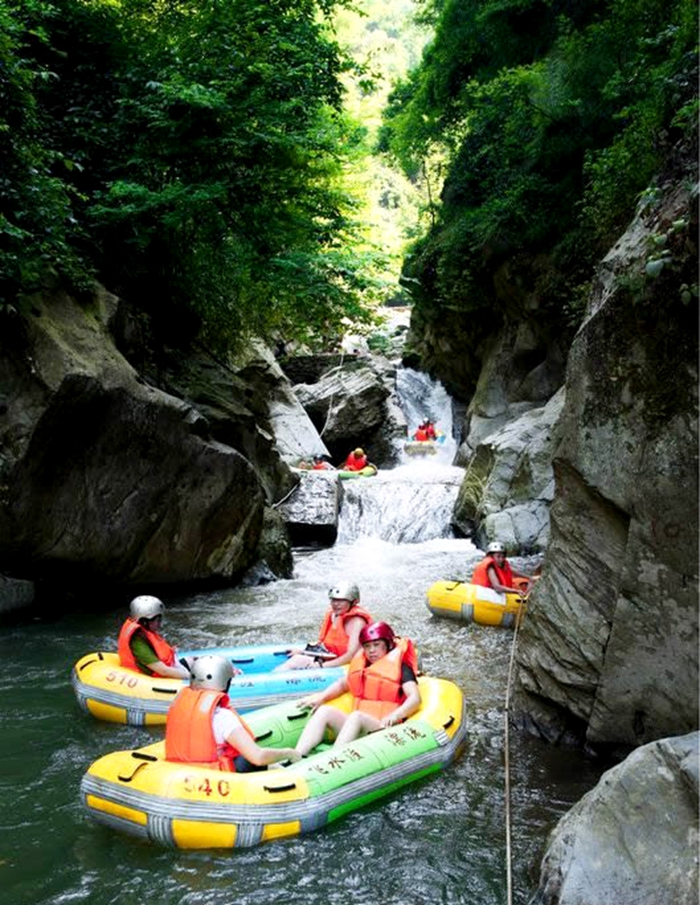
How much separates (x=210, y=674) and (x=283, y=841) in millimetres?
1067

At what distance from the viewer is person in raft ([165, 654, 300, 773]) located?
4793 mm

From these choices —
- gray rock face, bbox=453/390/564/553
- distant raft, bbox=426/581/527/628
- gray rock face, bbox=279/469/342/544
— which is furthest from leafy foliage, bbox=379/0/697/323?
distant raft, bbox=426/581/527/628

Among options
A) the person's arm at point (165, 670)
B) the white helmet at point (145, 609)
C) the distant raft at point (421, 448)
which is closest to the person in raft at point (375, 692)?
the person's arm at point (165, 670)

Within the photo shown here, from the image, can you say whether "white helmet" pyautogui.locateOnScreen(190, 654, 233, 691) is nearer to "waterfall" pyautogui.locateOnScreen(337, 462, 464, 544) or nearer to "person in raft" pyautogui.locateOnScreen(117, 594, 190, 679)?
"person in raft" pyautogui.locateOnScreen(117, 594, 190, 679)

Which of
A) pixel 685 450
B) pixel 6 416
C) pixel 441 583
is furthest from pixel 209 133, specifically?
pixel 685 450

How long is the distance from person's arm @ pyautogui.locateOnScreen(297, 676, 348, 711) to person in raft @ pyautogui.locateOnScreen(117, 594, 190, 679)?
4.54ft

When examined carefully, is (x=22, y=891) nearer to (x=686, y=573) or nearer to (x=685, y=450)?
(x=686, y=573)

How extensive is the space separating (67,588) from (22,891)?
20.4 feet

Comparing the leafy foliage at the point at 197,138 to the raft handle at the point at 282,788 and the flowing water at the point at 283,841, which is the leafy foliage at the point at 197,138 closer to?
the flowing water at the point at 283,841

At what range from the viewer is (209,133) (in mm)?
10953

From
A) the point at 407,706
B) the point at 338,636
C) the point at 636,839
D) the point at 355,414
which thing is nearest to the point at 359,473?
the point at 355,414

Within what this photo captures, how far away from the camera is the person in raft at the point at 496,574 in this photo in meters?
10.1

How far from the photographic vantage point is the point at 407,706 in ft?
19.4

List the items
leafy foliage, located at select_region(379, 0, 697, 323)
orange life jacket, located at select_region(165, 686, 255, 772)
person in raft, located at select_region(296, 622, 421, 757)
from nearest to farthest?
1. orange life jacket, located at select_region(165, 686, 255, 772)
2. person in raft, located at select_region(296, 622, 421, 757)
3. leafy foliage, located at select_region(379, 0, 697, 323)
